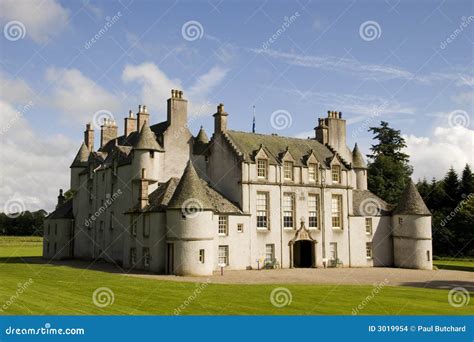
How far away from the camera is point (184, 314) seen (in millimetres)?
19094

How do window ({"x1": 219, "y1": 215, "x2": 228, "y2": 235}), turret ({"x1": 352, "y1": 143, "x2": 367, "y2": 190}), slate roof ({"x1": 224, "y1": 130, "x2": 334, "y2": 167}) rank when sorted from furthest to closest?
1. turret ({"x1": 352, "y1": 143, "x2": 367, "y2": 190})
2. slate roof ({"x1": 224, "y1": 130, "x2": 334, "y2": 167})
3. window ({"x1": 219, "y1": 215, "x2": 228, "y2": 235})

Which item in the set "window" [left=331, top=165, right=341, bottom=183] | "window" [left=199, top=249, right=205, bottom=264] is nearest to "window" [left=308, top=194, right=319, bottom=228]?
"window" [left=331, top=165, right=341, bottom=183]

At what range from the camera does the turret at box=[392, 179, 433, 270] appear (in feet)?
157

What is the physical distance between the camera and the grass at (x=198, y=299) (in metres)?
20.0

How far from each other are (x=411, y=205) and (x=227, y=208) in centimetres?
1868

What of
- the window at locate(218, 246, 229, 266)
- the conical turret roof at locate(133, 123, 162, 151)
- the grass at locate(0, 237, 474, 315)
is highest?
the conical turret roof at locate(133, 123, 162, 151)

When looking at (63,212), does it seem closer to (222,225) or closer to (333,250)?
(222,225)

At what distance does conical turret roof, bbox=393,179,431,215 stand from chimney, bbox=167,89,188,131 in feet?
72.5

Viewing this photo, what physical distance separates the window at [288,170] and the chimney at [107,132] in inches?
888

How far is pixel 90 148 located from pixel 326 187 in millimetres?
28779

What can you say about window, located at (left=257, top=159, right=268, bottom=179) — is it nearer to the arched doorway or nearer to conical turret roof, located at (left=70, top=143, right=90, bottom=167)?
the arched doorway

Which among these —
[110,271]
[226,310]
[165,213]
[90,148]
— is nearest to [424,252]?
[165,213]

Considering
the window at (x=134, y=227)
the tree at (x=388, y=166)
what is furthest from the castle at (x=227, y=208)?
the tree at (x=388, y=166)

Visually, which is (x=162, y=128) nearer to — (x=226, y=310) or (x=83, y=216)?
(x=83, y=216)
